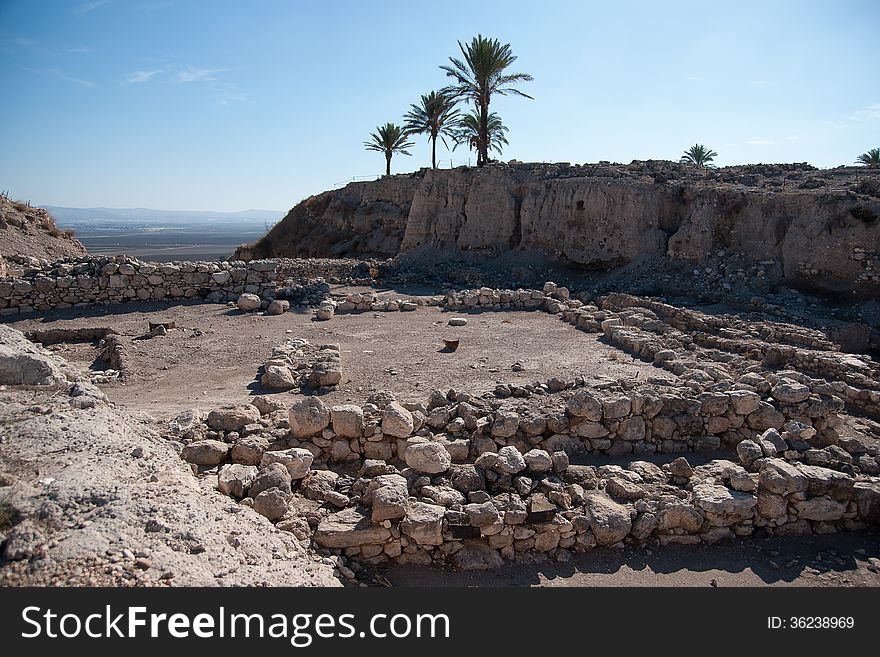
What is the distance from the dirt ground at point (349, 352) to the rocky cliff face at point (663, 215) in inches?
252

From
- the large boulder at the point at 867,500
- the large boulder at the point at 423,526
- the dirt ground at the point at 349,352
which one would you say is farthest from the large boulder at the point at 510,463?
the large boulder at the point at 867,500

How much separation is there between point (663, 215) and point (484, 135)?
946cm

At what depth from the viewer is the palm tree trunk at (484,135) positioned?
2416cm

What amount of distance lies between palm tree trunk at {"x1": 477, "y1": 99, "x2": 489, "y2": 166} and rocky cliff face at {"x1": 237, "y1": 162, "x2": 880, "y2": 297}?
2311 millimetres

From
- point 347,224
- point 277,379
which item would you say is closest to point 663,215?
point 277,379

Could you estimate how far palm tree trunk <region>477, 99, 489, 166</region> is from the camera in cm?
2416

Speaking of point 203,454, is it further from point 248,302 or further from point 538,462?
point 248,302

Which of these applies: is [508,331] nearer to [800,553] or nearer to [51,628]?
[800,553]

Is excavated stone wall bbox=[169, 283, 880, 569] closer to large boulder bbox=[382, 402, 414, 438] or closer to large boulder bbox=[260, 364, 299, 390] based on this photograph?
large boulder bbox=[382, 402, 414, 438]

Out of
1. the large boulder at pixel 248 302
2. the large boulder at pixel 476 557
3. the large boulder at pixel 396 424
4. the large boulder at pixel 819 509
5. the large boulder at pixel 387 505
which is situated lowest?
the large boulder at pixel 476 557

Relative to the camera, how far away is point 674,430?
22.3ft

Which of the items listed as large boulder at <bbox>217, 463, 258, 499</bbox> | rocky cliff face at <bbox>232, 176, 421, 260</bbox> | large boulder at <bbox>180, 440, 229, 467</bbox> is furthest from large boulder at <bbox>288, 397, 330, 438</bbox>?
rocky cliff face at <bbox>232, 176, 421, 260</bbox>

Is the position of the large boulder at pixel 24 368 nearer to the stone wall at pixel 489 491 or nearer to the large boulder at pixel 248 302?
the stone wall at pixel 489 491

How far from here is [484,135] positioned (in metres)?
24.5
